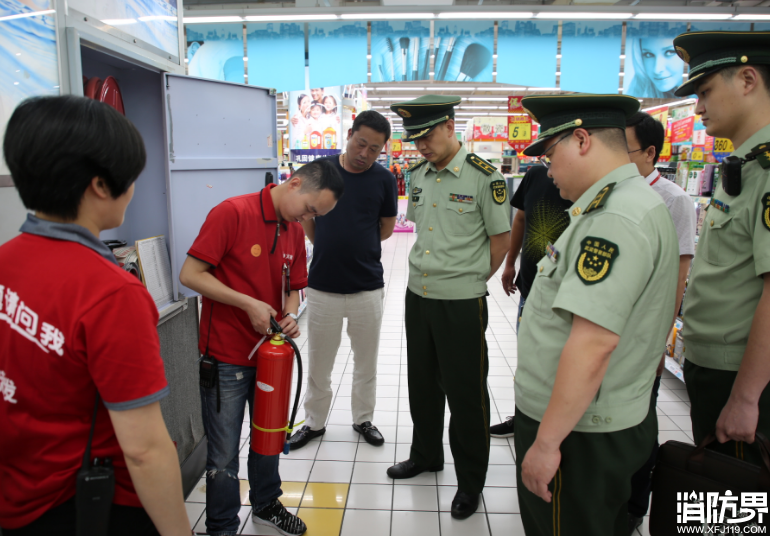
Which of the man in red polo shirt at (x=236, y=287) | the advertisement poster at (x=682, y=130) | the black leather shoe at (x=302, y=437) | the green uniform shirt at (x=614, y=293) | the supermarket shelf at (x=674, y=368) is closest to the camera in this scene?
the green uniform shirt at (x=614, y=293)

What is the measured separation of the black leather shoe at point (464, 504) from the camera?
239 centimetres

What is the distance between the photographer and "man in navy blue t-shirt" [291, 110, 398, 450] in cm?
285

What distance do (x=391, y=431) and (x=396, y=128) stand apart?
1123 inches

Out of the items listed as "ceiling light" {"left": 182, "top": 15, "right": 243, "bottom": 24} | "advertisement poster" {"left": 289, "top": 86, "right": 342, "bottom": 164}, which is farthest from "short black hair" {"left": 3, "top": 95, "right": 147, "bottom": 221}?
"advertisement poster" {"left": 289, "top": 86, "right": 342, "bottom": 164}

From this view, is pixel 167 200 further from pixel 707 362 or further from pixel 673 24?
pixel 673 24

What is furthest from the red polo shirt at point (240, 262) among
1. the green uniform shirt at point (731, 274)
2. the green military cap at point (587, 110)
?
the green uniform shirt at point (731, 274)

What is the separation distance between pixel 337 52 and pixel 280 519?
712 cm

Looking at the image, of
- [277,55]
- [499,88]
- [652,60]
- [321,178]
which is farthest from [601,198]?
[499,88]

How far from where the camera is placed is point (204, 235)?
1.87 m

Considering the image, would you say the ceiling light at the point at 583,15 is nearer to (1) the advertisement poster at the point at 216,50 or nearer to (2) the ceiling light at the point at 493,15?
(2) the ceiling light at the point at 493,15

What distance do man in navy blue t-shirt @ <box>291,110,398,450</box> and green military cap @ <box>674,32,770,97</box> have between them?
1511mm

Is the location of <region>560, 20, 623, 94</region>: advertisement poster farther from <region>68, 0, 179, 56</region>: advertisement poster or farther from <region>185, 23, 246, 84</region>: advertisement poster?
<region>68, 0, 179, 56</region>: advertisement poster

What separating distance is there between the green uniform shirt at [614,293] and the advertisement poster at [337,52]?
7089mm

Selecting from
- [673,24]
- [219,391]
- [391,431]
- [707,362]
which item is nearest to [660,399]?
[391,431]
